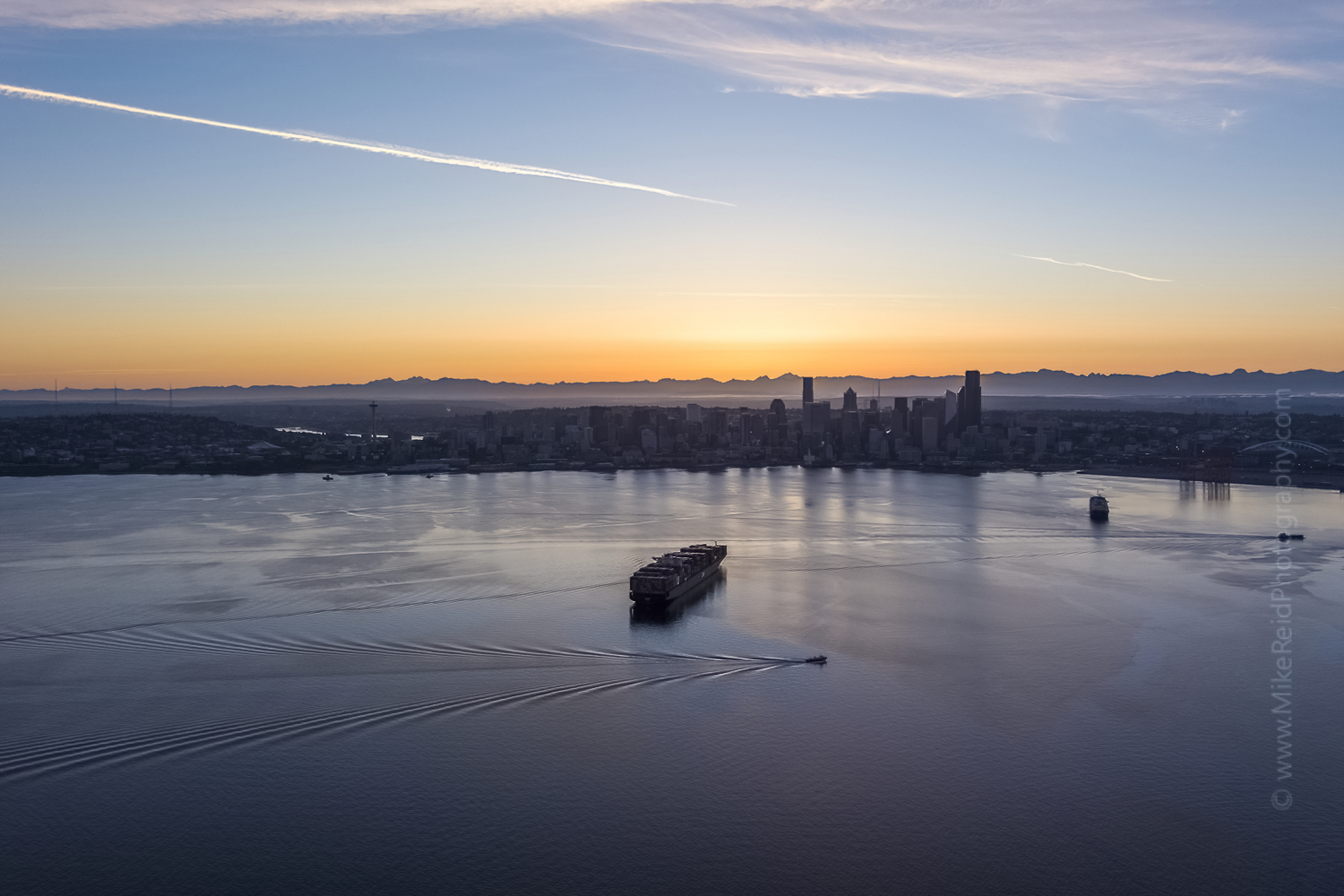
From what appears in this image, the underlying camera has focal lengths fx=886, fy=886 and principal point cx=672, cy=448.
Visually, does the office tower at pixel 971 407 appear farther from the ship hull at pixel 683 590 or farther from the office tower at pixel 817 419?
the ship hull at pixel 683 590

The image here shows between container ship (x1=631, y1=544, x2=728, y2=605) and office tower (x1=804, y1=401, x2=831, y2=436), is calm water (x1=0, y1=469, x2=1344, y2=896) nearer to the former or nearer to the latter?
container ship (x1=631, y1=544, x2=728, y2=605)

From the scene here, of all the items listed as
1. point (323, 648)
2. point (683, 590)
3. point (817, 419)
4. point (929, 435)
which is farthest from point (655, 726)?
point (817, 419)

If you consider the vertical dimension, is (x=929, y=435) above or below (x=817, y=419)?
below

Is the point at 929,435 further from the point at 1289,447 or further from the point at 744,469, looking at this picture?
the point at 1289,447

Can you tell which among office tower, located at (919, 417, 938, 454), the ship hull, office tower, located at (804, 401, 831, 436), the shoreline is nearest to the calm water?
the ship hull

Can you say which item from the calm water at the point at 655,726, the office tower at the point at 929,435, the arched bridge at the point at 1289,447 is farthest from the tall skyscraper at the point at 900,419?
the calm water at the point at 655,726

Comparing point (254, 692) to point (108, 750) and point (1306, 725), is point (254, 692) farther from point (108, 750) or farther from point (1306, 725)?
point (1306, 725)

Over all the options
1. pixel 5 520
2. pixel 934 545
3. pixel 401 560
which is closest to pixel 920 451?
pixel 934 545
